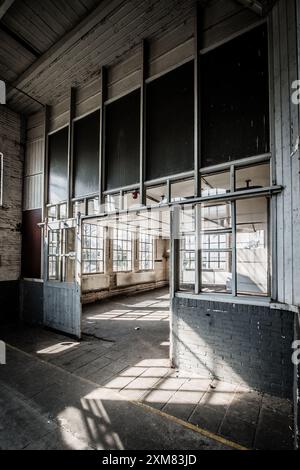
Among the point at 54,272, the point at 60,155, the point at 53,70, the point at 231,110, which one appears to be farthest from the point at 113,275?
the point at 231,110

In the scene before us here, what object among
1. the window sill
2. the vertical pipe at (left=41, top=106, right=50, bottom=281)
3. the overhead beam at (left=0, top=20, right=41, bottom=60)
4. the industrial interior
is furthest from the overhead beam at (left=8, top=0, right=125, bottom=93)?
the window sill

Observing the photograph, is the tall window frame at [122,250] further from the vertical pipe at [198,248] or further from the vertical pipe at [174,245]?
the vertical pipe at [198,248]

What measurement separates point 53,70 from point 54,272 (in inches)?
197

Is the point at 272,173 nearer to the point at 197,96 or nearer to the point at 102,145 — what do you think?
the point at 197,96

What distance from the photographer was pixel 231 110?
3.78m

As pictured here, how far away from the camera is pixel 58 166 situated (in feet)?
21.0

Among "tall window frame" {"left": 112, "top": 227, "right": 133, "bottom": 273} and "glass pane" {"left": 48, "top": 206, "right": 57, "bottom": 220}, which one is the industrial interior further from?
"tall window frame" {"left": 112, "top": 227, "right": 133, "bottom": 273}

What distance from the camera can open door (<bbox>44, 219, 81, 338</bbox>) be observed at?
18.1ft

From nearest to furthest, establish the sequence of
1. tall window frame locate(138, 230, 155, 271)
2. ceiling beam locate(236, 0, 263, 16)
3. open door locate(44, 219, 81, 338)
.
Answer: ceiling beam locate(236, 0, 263, 16)
open door locate(44, 219, 81, 338)
tall window frame locate(138, 230, 155, 271)

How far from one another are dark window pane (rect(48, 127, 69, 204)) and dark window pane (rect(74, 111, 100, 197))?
414mm

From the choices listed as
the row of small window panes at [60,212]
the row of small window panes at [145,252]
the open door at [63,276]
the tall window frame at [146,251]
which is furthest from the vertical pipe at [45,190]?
the row of small window panes at [145,252]

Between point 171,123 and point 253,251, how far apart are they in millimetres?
4951

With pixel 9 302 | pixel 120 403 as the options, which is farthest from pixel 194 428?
pixel 9 302

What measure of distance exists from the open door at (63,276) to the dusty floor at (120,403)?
74 centimetres
